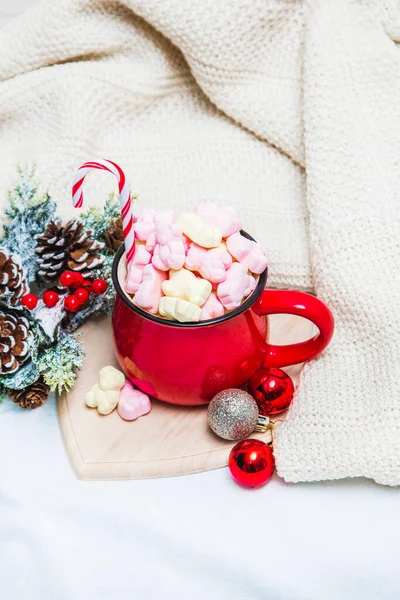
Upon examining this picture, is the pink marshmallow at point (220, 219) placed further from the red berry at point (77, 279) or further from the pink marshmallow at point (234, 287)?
the red berry at point (77, 279)

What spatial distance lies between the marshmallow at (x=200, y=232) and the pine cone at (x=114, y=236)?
18 cm

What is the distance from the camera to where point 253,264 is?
65cm

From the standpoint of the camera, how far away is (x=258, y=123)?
0.90 meters

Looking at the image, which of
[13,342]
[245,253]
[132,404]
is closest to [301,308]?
[245,253]

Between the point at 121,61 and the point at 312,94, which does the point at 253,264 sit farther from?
the point at 121,61

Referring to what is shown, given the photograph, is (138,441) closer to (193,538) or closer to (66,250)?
(193,538)

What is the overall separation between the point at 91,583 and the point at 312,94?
628 millimetres

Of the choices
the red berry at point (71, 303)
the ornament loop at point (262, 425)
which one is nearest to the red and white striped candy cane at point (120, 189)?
the red berry at point (71, 303)

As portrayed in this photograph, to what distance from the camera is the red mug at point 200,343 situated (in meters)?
0.65

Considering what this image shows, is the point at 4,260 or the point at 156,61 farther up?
the point at 156,61

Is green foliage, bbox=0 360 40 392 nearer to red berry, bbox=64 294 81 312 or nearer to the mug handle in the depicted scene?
red berry, bbox=64 294 81 312

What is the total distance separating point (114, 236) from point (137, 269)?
7.0 inches

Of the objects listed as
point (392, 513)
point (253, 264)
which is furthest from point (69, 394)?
point (392, 513)

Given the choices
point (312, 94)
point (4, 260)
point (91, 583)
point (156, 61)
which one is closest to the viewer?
point (91, 583)
